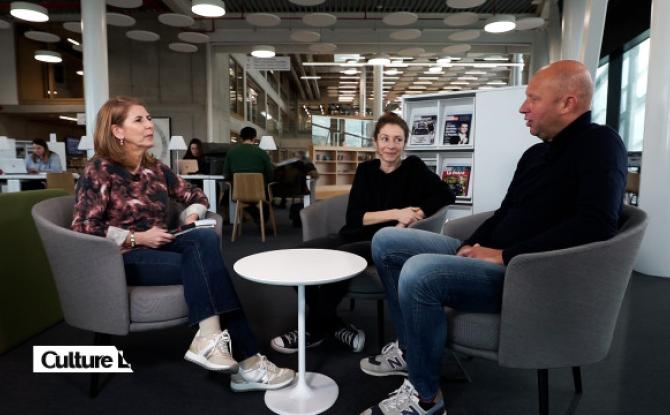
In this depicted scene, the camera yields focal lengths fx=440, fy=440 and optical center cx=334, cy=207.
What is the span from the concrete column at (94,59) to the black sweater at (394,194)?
15.4ft

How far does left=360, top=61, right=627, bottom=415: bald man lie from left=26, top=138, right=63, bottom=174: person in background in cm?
644

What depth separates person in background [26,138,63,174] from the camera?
6.18m

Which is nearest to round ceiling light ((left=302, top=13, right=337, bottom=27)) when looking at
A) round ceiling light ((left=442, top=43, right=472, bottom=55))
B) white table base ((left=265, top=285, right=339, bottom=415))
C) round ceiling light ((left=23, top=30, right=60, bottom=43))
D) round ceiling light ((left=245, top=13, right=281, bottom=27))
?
round ceiling light ((left=245, top=13, right=281, bottom=27))

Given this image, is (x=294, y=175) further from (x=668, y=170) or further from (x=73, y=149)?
(x=73, y=149)

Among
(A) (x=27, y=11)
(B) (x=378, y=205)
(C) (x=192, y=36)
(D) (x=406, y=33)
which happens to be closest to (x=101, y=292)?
(B) (x=378, y=205)

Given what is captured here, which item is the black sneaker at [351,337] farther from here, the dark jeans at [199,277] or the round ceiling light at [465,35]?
the round ceiling light at [465,35]

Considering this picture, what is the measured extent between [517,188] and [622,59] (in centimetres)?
872

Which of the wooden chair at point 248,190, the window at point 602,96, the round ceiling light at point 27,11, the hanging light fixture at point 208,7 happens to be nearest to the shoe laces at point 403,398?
the wooden chair at point 248,190

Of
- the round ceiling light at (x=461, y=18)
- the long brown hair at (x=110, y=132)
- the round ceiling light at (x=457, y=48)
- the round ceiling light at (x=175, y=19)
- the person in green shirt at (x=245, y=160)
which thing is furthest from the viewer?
the round ceiling light at (x=457, y=48)

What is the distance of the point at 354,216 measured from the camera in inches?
85.2

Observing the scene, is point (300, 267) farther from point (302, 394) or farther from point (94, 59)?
point (94, 59)

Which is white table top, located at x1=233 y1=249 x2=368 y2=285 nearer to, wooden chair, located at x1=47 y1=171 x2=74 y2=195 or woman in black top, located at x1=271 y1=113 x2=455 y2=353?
woman in black top, located at x1=271 y1=113 x2=455 y2=353

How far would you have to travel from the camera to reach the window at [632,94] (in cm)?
764

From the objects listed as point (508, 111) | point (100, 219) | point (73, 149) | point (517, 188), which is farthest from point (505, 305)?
point (73, 149)
